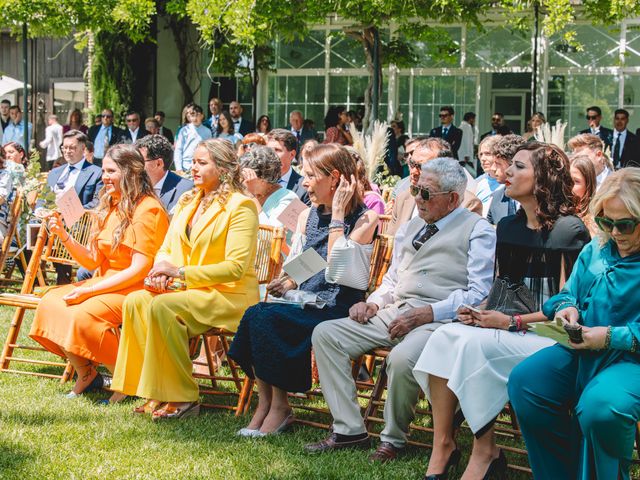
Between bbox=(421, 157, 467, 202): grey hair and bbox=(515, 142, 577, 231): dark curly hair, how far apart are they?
0.35 metres

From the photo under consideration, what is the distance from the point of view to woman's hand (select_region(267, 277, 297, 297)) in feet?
17.8

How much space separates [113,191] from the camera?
6090 mm

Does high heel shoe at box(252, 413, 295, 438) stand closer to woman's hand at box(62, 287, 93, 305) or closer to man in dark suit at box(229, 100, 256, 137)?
woman's hand at box(62, 287, 93, 305)

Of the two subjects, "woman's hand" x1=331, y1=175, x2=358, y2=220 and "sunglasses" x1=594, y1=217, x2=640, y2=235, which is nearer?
"sunglasses" x1=594, y1=217, x2=640, y2=235

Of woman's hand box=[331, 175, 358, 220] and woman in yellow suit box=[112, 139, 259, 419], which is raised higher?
woman's hand box=[331, 175, 358, 220]

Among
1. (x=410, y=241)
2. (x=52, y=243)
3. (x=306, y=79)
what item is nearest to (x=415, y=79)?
(x=306, y=79)

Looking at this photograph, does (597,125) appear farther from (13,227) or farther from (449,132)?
(13,227)

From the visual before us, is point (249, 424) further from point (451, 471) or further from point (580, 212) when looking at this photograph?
point (580, 212)

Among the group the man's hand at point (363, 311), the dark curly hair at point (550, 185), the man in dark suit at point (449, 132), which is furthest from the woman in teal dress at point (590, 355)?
the man in dark suit at point (449, 132)

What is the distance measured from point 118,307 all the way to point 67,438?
1.15 meters

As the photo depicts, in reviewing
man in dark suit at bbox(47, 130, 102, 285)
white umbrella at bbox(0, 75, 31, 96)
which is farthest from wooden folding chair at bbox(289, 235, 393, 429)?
white umbrella at bbox(0, 75, 31, 96)

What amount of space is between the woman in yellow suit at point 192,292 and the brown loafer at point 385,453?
1.30m

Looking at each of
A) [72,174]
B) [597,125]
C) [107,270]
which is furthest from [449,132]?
[107,270]

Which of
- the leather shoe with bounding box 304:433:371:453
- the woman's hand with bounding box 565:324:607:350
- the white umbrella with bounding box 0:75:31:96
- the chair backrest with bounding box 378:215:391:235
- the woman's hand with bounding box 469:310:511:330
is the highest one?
the white umbrella with bounding box 0:75:31:96
